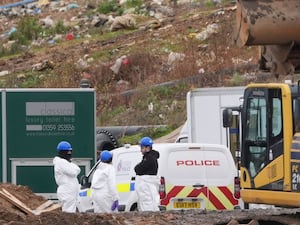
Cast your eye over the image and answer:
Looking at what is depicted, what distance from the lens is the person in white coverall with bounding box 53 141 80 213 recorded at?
71.6ft

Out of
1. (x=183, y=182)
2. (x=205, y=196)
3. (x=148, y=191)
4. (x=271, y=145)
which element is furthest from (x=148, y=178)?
(x=271, y=145)

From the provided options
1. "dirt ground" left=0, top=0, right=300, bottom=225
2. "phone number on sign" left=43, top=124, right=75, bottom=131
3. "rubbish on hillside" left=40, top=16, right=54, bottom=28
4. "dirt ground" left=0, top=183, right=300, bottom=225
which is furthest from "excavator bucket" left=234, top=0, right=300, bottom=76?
"rubbish on hillside" left=40, top=16, right=54, bottom=28

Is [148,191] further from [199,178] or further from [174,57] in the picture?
[174,57]

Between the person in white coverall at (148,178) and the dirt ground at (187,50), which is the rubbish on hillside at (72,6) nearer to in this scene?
the dirt ground at (187,50)

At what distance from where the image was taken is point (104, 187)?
21344mm

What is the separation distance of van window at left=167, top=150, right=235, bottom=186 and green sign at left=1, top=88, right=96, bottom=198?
7.16ft

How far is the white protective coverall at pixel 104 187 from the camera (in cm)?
2127

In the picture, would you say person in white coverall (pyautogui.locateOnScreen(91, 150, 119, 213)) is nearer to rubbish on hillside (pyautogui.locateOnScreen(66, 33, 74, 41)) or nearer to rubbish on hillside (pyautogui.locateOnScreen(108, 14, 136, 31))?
rubbish on hillside (pyautogui.locateOnScreen(108, 14, 136, 31))

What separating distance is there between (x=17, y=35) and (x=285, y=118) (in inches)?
1350

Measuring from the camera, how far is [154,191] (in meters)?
22.1

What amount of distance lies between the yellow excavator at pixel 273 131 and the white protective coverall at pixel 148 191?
4091 millimetres

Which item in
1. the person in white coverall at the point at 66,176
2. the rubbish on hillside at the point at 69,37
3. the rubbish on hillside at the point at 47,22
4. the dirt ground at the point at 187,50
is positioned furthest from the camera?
the rubbish on hillside at the point at 47,22

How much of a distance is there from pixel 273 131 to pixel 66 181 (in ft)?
18.3

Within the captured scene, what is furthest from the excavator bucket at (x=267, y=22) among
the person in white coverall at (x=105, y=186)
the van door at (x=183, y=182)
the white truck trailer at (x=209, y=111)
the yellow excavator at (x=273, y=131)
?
the white truck trailer at (x=209, y=111)
